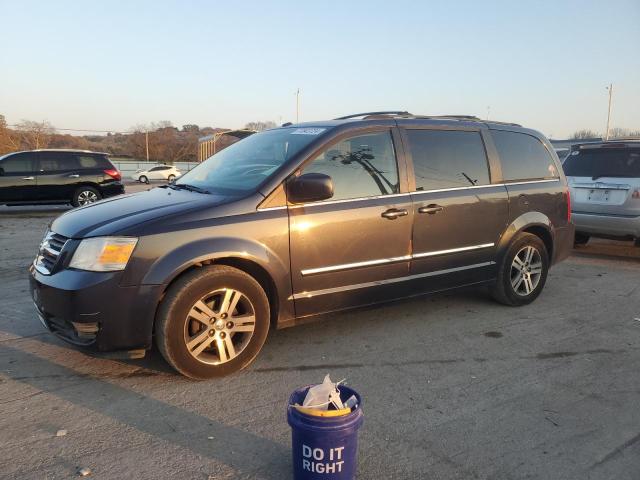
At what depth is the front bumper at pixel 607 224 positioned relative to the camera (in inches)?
277

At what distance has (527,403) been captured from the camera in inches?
126

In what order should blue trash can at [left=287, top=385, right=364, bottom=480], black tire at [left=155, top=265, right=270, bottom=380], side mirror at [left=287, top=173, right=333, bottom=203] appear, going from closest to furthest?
blue trash can at [left=287, top=385, right=364, bottom=480], black tire at [left=155, top=265, right=270, bottom=380], side mirror at [left=287, top=173, right=333, bottom=203]

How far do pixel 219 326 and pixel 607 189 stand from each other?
20.6ft

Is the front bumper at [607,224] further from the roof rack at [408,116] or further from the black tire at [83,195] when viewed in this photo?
the black tire at [83,195]

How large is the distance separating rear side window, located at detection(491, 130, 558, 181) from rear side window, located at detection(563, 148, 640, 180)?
8.53 ft

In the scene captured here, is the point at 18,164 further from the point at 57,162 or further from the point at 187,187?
the point at 187,187

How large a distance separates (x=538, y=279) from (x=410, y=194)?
2.01 meters

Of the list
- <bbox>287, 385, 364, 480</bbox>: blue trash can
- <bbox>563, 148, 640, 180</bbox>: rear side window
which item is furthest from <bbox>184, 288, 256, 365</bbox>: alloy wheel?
<bbox>563, 148, 640, 180</bbox>: rear side window

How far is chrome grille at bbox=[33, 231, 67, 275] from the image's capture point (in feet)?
11.1

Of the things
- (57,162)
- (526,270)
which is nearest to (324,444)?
(526,270)

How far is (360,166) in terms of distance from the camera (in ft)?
13.4

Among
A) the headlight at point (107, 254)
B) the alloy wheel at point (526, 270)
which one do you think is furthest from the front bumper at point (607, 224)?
the headlight at point (107, 254)

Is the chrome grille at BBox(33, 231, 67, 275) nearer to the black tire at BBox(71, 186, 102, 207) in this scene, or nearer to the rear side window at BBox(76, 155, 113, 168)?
the black tire at BBox(71, 186, 102, 207)

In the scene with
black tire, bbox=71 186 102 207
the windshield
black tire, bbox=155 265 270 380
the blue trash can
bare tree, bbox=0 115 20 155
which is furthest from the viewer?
bare tree, bbox=0 115 20 155
